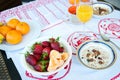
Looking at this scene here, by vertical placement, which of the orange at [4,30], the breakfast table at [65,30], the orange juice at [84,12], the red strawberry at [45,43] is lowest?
the breakfast table at [65,30]

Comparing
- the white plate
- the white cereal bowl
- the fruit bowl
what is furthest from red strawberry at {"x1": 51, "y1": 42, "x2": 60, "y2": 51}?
the white cereal bowl

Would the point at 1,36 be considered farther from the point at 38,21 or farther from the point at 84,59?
the point at 84,59

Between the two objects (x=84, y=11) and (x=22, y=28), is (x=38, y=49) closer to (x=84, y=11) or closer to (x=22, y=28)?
(x=22, y=28)

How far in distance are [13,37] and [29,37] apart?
0.10 m

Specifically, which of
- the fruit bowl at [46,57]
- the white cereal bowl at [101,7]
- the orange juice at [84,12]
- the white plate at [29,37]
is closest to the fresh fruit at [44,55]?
the fruit bowl at [46,57]

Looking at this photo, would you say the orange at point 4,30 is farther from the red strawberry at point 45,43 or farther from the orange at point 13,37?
the red strawberry at point 45,43

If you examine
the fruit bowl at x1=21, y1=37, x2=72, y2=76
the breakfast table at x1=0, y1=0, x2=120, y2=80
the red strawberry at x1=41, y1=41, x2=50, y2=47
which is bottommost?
the breakfast table at x1=0, y1=0, x2=120, y2=80

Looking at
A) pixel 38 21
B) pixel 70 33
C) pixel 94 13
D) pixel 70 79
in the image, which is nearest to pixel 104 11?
pixel 94 13

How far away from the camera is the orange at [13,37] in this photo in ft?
2.86

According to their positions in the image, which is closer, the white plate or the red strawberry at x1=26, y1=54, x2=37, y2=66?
the red strawberry at x1=26, y1=54, x2=37, y2=66

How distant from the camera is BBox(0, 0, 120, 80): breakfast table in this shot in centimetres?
75

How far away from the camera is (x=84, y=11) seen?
0.97 metres

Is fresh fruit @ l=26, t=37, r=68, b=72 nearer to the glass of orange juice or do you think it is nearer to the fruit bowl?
the fruit bowl

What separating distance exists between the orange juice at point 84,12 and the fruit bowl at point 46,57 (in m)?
0.21
